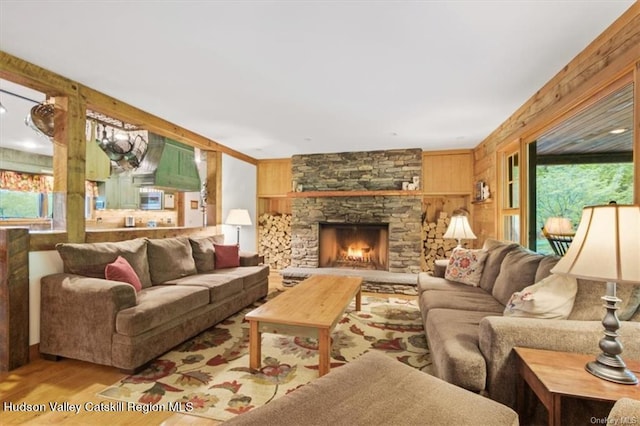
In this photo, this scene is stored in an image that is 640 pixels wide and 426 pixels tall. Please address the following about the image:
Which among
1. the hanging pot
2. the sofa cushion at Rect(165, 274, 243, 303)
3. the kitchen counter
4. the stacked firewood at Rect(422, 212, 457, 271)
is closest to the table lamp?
the kitchen counter

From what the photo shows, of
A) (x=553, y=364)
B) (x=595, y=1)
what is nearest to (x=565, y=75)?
(x=595, y=1)

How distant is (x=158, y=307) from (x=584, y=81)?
3.56 metres

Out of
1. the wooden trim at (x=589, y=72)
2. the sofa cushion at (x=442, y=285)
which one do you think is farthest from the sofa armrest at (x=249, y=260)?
the wooden trim at (x=589, y=72)

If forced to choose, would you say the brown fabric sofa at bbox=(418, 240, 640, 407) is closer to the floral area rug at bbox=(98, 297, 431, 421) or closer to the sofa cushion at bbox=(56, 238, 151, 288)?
the floral area rug at bbox=(98, 297, 431, 421)

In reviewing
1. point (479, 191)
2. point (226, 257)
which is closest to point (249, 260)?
point (226, 257)

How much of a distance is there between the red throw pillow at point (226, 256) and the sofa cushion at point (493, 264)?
2957 millimetres

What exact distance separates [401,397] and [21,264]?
2793 mm

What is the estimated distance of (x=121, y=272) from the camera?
8.20 feet

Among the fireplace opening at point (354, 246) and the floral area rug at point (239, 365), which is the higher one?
the fireplace opening at point (354, 246)

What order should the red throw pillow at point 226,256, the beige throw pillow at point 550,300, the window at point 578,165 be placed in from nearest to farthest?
the beige throw pillow at point 550,300 < the window at point 578,165 < the red throw pillow at point 226,256

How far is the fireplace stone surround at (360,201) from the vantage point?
5000 mm

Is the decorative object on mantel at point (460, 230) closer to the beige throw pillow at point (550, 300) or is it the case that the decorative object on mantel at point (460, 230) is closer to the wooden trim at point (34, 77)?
the beige throw pillow at point (550, 300)

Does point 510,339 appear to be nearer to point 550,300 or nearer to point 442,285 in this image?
point 550,300

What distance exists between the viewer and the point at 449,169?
16.7 ft
